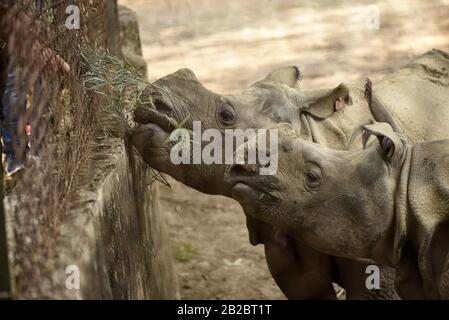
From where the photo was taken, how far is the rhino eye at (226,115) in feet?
16.9

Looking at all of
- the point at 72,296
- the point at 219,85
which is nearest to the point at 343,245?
the point at 72,296

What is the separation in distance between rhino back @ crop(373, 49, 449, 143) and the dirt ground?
2.39 metres

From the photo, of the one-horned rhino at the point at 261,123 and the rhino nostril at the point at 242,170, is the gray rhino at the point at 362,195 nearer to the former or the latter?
the rhino nostril at the point at 242,170

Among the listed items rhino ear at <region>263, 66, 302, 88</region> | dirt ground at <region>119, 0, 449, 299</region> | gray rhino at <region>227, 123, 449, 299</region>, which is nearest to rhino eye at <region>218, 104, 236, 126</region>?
rhino ear at <region>263, 66, 302, 88</region>

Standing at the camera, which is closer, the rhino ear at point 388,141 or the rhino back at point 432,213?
the rhino back at point 432,213

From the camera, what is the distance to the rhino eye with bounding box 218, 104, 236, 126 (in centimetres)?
514

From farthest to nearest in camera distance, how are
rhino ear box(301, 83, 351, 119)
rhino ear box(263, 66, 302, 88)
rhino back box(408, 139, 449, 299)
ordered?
rhino ear box(263, 66, 302, 88)
rhino ear box(301, 83, 351, 119)
rhino back box(408, 139, 449, 299)

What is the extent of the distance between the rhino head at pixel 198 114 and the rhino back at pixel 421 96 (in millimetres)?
599

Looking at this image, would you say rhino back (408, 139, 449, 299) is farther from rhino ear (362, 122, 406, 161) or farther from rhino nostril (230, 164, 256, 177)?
rhino nostril (230, 164, 256, 177)

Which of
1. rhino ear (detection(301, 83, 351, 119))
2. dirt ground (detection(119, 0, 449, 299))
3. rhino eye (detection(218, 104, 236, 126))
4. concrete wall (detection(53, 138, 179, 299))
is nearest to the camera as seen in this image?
concrete wall (detection(53, 138, 179, 299))

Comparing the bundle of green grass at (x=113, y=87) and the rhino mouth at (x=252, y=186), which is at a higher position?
the bundle of green grass at (x=113, y=87)

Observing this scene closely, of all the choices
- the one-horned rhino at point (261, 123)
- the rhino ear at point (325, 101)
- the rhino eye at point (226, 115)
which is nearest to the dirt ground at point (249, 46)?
the one-horned rhino at point (261, 123)

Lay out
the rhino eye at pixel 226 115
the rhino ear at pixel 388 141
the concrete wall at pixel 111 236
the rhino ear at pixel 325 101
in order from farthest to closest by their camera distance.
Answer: the rhino ear at pixel 325 101, the rhino eye at pixel 226 115, the rhino ear at pixel 388 141, the concrete wall at pixel 111 236
